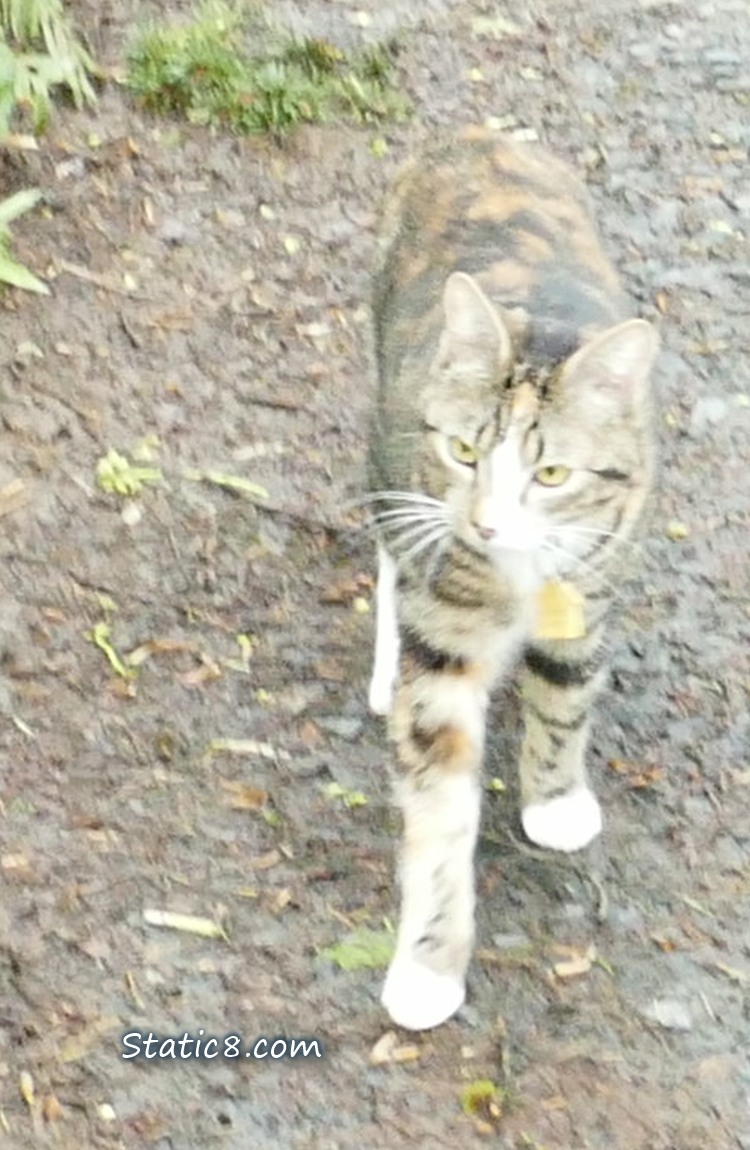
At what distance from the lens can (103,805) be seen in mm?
2881

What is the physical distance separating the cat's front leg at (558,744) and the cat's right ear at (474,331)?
55 cm

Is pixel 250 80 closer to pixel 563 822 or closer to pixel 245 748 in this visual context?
pixel 245 748

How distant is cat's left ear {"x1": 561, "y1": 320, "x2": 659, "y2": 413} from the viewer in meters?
2.24

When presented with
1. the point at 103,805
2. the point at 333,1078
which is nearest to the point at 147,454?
the point at 103,805

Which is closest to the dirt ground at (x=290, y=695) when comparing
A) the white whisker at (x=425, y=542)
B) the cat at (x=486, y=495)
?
the cat at (x=486, y=495)

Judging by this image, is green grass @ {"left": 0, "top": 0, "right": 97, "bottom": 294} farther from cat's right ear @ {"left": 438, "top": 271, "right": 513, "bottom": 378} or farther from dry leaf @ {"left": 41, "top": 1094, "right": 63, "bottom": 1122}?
dry leaf @ {"left": 41, "top": 1094, "right": 63, "bottom": 1122}

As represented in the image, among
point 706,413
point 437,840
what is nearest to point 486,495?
point 437,840

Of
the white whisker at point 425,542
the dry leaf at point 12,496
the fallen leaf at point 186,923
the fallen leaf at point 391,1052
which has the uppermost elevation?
the white whisker at point 425,542

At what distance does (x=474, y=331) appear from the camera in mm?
2338

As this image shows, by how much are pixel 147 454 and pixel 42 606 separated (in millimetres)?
530

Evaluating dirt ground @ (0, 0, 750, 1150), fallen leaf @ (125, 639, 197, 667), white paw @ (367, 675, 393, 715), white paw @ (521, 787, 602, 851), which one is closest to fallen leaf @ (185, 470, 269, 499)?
dirt ground @ (0, 0, 750, 1150)

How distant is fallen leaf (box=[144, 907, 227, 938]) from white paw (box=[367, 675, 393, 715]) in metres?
0.58

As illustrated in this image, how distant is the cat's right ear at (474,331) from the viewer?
90.3 inches

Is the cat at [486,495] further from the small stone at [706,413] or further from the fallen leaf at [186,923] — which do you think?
the small stone at [706,413]
